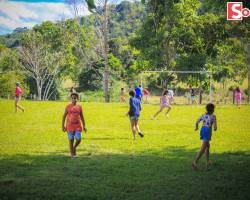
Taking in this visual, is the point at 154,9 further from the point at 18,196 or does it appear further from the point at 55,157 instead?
the point at 18,196

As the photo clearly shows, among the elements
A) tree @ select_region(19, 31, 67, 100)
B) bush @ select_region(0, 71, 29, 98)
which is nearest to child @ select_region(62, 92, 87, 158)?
bush @ select_region(0, 71, 29, 98)

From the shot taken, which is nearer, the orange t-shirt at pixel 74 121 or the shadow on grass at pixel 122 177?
the shadow on grass at pixel 122 177

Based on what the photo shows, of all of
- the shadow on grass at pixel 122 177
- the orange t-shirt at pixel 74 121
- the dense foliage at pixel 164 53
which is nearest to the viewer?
the shadow on grass at pixel 122 177

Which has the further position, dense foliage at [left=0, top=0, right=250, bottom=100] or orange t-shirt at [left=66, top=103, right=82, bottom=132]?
dense foliage at [left=0, top=0, right=250, bottom=100]

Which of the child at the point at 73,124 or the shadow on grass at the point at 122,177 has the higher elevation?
the child at the point at 73,124

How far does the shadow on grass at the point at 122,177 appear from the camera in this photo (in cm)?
869

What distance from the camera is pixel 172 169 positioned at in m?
11.1

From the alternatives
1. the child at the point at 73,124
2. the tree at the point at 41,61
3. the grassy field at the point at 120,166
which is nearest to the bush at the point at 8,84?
the tree at the point at 41,61

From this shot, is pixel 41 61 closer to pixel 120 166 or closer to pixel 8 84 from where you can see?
pixel 8 84

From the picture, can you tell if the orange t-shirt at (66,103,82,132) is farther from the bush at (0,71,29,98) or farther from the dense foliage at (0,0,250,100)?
the bush at (0,71,29,98)

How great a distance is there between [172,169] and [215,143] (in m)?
5.43

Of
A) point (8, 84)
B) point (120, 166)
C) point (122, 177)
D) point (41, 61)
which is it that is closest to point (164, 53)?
point (8, 84)

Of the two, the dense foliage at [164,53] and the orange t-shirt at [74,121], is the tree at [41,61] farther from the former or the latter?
the orange t-shirt at [74,121]

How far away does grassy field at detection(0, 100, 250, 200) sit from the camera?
8.83 metres
